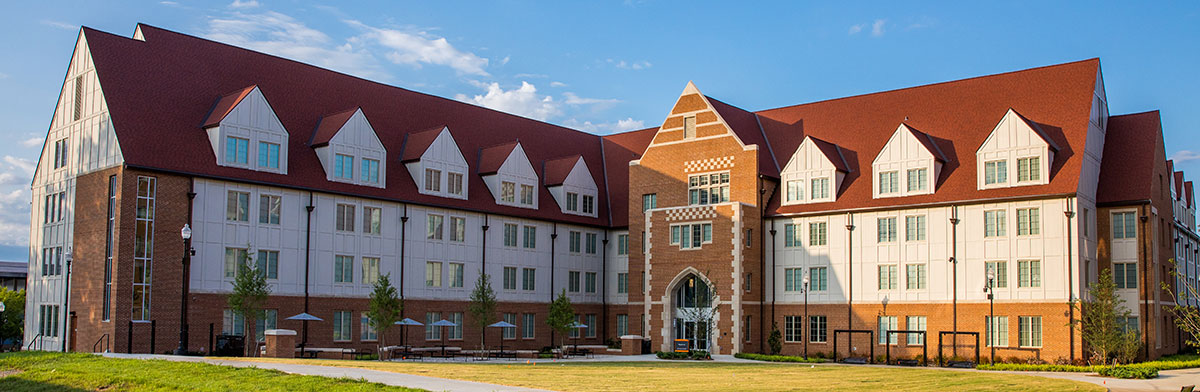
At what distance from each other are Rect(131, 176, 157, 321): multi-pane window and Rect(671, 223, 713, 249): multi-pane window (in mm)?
23696

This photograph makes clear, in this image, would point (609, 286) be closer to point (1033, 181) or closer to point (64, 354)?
point (1033, 181)

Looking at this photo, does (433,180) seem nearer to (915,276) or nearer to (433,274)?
(433,274)

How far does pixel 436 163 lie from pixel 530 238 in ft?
22.9

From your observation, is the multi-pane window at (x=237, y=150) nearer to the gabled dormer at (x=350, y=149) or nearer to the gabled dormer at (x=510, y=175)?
the gabled dormer at (x=350, y=149)

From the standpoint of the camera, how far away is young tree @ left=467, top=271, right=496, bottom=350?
161 ft

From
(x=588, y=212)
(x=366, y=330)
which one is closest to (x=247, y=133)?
(x=366, y=330)

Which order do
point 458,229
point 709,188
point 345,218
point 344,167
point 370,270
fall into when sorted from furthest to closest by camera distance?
point 709,188 → point 458,229 → point 370,270 → point 344,167 → point 345,218

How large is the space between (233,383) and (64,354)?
11996mm

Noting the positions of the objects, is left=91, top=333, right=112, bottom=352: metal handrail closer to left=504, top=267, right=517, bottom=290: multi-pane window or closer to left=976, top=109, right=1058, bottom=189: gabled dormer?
left=504, top=267, right=517, bottom=290: multi-pane window

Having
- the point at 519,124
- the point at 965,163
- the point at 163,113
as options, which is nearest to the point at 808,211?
the point at 965,163

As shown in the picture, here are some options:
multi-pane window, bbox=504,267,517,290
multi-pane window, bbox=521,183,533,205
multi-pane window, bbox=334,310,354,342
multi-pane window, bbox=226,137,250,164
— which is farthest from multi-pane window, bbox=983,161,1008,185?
multi-pane window, bbox=226,137,250,164

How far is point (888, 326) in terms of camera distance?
1839 inches

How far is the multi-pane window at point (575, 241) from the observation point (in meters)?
55.9

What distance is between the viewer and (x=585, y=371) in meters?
30.2
